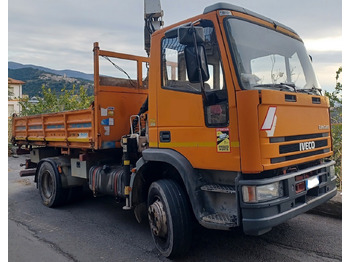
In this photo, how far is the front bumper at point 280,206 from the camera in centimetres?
299

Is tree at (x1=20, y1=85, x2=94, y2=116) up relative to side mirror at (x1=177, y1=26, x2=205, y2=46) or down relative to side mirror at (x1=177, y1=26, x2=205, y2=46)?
up

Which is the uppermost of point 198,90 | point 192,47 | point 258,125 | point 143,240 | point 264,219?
point 192,47

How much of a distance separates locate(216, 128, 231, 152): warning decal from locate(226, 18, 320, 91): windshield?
20.0 inches

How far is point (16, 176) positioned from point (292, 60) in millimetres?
9664

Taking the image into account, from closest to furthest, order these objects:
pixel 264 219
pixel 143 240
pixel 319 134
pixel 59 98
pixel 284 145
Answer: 1. pixel 264 219
2. pixel 284 145
3. pixel 319 134
4. pixel 143 240
5. pixel 59 98

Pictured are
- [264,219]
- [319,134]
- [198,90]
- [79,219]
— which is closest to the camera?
[264,219]

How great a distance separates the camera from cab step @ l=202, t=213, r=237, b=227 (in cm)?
316

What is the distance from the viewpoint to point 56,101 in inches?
789

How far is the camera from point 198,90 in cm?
353

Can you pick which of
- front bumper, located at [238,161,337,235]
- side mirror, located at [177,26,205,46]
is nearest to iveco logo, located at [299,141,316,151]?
front bumper, located at [238,161,337,235]

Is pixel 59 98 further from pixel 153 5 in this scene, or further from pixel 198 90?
pixel 198 90

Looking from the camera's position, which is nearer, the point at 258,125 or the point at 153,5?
the point at 258,125

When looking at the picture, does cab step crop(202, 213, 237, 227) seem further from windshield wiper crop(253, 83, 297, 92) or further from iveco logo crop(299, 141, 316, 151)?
windshield wiper crop(253, 83, 297, 92)

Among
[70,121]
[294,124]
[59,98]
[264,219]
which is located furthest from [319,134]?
[59,98]
